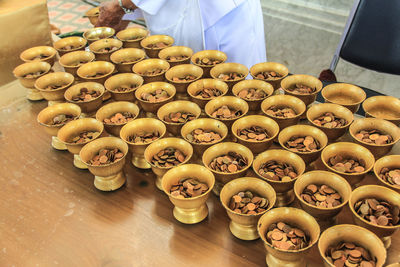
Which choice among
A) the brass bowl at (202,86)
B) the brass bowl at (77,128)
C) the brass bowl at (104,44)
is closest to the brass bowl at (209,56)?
the brass bowl at (202,86)

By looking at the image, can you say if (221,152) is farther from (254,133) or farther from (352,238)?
(352,238)

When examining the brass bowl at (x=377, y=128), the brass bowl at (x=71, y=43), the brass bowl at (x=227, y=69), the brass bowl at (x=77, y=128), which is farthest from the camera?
the brass bowl at (x=71, y=43)

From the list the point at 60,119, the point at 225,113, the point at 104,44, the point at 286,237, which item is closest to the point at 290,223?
the point at 286,237

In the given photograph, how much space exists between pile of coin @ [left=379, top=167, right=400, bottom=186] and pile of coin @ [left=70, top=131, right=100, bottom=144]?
74cm

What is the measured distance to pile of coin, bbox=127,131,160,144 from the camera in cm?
93

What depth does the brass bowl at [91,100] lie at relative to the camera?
1.08 metres

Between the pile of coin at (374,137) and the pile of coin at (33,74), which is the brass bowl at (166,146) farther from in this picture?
the pile of coin at (33,74)

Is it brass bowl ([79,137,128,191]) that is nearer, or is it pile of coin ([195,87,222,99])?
brass bowl ([79,137,128,191])

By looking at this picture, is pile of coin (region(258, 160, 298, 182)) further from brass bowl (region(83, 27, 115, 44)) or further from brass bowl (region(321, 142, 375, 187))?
brass bowl (region(83, 27, 115, 44))

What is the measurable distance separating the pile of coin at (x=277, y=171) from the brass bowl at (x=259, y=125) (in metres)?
0.05

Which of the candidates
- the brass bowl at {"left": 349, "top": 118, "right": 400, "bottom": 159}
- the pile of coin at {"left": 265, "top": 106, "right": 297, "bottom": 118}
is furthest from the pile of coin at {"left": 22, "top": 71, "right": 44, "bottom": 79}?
the brass bowl at {"left": 349, "top": 118, "right": 400, "bottom": 159}

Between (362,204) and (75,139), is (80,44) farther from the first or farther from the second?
(362,204)

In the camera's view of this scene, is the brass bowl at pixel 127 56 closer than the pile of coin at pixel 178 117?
No

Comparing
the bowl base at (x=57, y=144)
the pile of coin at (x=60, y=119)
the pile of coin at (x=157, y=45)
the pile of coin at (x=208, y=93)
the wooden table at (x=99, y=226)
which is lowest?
the wooden table at (x=99, y=226)
